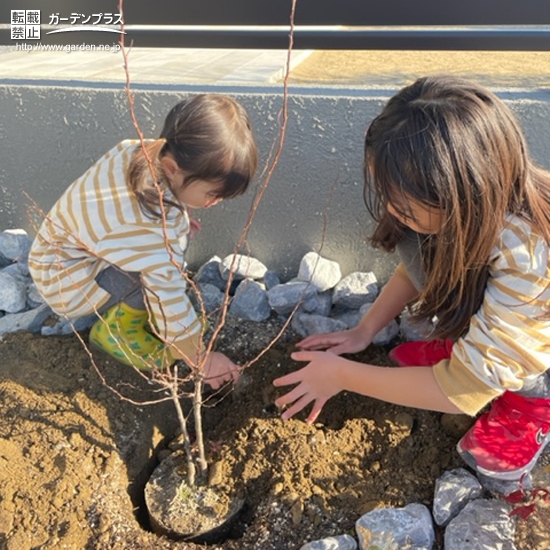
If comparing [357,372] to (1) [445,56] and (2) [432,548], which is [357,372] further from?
(1) [445,56]

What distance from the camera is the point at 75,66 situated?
311 centimetres

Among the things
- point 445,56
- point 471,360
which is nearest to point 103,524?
point 471,360

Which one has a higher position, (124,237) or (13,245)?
(124,237)

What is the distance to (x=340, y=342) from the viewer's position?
2.29m

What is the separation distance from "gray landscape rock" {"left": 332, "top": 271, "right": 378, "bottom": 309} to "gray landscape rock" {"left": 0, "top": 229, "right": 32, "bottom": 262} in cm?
152

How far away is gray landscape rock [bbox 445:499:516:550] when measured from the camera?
166cm

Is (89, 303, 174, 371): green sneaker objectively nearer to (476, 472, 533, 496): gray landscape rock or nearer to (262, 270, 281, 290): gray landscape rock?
(262, 270, 281, 290): gray landscape rock

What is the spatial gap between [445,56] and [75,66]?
1976mm

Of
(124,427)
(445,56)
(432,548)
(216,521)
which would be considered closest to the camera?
(432,548)

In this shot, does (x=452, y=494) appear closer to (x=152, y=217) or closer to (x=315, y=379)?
(x=315, y=379)

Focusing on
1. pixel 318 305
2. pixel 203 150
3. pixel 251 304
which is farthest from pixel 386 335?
pixel 203 150

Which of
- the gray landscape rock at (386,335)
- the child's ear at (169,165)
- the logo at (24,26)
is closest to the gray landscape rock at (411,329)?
the gray landscape rock at (386,335)

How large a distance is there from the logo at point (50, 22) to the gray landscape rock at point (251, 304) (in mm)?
1437

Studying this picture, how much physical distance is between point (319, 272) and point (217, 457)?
2.99 feet
